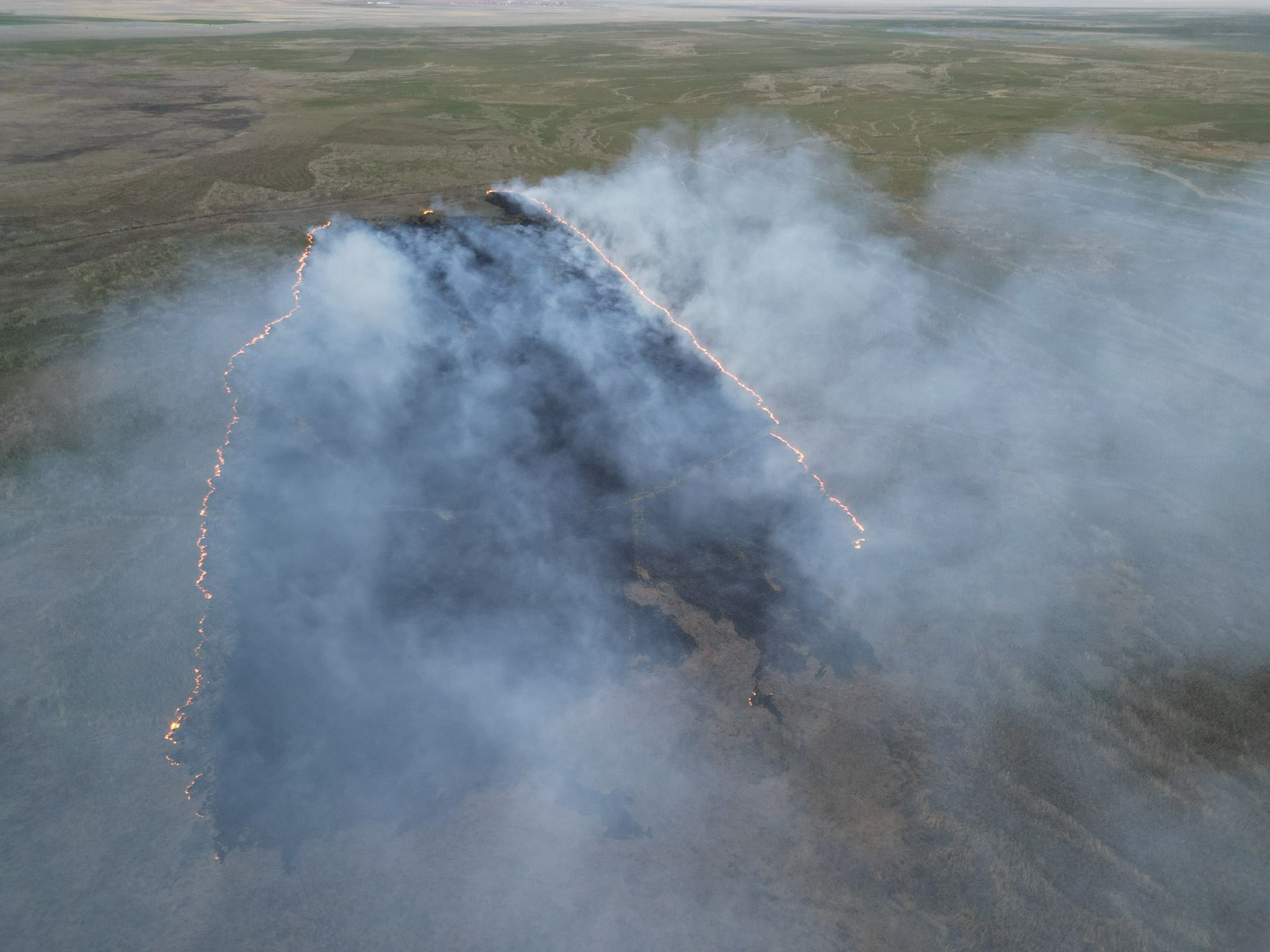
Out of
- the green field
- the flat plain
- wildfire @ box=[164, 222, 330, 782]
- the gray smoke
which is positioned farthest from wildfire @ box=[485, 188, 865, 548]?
wildfire @ box=[164, 222, 330, 782]

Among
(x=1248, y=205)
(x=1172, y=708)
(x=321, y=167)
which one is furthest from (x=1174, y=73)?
(x=1172, y=708)

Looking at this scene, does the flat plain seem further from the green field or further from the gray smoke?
the green field

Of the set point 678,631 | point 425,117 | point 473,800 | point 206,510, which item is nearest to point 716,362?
point 678,631

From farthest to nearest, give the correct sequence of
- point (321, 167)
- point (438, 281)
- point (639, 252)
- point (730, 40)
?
point (730, 40), point (321, 167), point (639, 252), point (438, 281)

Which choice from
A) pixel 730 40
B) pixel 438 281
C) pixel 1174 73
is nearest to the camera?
pixel 438 281

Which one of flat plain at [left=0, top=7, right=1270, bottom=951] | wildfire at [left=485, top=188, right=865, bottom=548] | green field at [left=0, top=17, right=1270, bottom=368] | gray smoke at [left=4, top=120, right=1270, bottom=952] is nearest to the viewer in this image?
flat plain at [left=0, top=7, right=1270, bottom=951]

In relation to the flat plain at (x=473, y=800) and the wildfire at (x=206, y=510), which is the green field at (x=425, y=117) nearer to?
the flat plain at (x=473, y=800)

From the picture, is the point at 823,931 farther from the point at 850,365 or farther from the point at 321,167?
the point at 321,167
